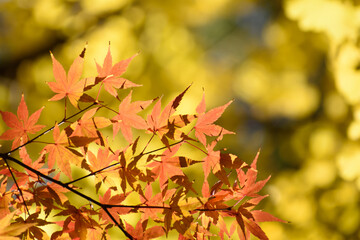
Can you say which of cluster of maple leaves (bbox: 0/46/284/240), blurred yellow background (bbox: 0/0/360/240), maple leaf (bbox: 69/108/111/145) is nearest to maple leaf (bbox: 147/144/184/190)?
cluster of maple leaves (bbox: 0/46/284/240)

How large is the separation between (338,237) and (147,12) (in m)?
1.80

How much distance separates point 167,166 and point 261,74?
7.33ft

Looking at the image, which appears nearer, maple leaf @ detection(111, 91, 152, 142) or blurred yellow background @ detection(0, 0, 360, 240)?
maple leaf @ detection(111, 91, 152, 142)

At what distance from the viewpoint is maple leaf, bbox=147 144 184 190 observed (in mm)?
595

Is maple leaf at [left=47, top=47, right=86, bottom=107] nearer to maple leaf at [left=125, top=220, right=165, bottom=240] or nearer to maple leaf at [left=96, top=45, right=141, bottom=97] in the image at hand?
maple leaf at [left=96, top=45, right=141, bottom=97]

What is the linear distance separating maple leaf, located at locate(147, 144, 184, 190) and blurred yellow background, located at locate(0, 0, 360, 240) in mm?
1433

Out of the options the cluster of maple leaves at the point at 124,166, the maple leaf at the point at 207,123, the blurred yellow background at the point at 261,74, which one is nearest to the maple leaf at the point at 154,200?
the cluster of maple leaves at the point at 124,166

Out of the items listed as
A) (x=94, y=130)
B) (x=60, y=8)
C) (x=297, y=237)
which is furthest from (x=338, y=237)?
(x=60, y=8)

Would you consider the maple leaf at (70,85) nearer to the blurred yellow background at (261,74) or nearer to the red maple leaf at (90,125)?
the red maple leaf at (90,125)

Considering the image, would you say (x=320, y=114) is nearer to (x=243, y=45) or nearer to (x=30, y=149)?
(x=243, y=45)

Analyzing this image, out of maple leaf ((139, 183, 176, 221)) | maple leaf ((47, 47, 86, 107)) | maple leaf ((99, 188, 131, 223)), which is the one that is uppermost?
maple leaf ((47, 47, 86, 107))

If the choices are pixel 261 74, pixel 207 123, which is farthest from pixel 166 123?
pixel 261 74

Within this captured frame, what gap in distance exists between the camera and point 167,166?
0.60m

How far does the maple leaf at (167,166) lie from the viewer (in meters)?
0.59
